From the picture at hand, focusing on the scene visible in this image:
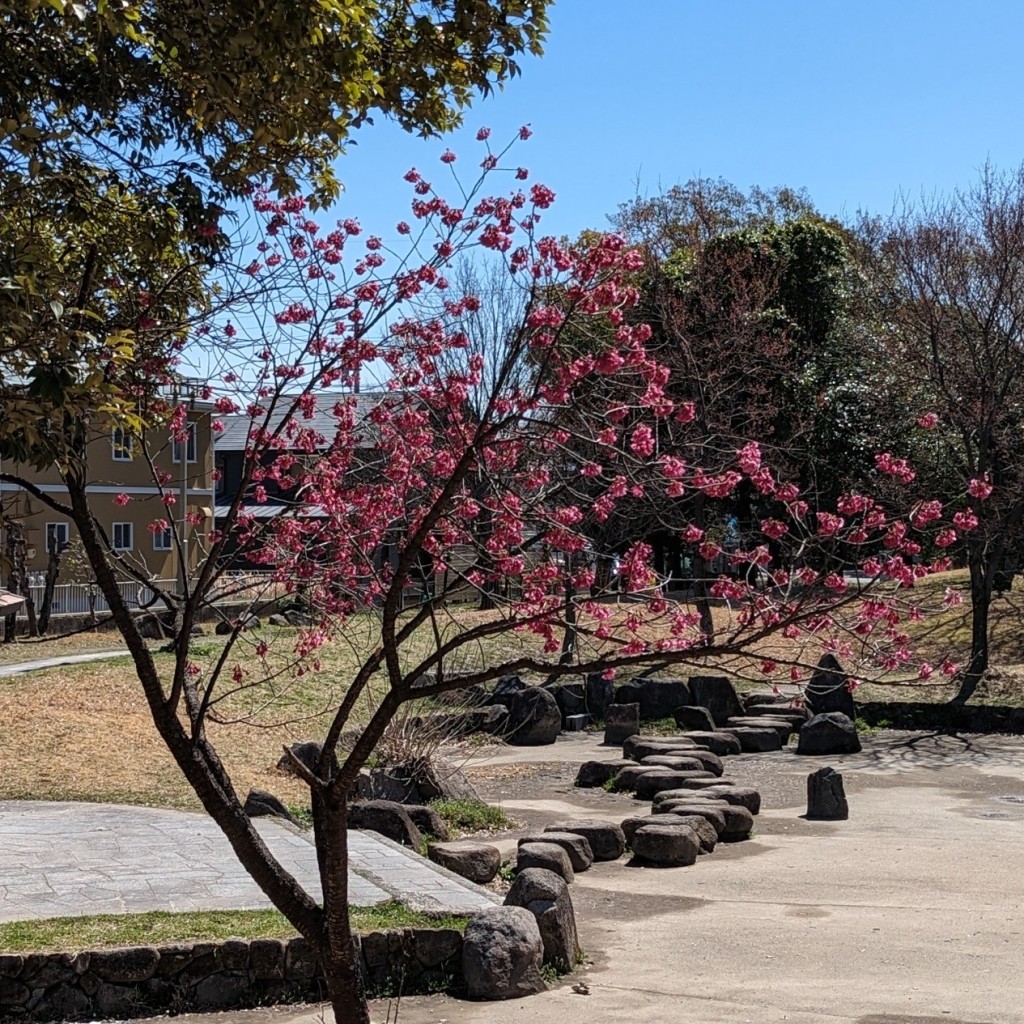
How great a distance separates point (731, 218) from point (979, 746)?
86.5ft

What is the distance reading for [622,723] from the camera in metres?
22.7

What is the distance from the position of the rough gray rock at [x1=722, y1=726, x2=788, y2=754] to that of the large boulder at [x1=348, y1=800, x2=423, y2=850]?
10254mm

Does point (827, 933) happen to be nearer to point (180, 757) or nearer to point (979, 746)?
point (180, 757)

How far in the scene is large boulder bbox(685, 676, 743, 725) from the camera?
2462 cm

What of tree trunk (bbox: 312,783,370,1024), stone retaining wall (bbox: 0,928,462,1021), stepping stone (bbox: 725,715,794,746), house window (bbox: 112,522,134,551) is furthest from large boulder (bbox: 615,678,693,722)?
house window (bbox: 112,522,134,551)

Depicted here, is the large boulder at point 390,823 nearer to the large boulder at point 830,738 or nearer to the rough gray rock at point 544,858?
the rough gray rock at point 544,858

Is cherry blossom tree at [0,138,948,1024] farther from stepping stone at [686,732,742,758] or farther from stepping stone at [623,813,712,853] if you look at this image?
stepping stone at [686,732,742,758]

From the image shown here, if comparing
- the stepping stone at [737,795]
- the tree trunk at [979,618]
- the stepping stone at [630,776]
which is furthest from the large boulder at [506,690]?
the stepping stone at [737,795]

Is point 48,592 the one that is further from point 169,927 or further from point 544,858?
point 169,927

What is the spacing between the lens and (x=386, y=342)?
26.0 feet

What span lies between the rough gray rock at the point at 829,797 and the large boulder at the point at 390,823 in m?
5.58

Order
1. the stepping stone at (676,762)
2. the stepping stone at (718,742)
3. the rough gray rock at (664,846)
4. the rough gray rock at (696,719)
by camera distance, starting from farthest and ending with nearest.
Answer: the rough gray rock at (696,719) → the stepping stone at (718,742) → the stepping stone at (676,762) → the rough gray rock at (664,846)

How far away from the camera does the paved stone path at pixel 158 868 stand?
991cm

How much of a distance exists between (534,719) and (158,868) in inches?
497
